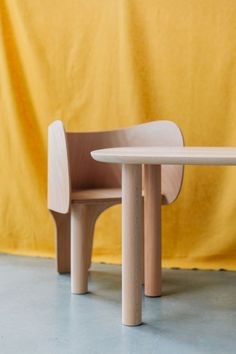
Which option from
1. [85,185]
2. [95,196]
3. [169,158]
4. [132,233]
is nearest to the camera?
[169,158]

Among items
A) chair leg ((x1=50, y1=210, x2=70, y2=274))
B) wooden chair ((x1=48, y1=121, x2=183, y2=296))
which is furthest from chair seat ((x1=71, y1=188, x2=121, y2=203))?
chair leg ((x1=50, y1=210, x2=70, y2=274))

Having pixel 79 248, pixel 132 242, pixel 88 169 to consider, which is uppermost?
pixel 88 169

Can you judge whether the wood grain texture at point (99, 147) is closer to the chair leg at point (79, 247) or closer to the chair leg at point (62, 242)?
the chair leg at point (62, 242)

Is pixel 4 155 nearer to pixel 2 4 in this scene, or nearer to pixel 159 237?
pixel 2 4

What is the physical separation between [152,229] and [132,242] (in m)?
0.37

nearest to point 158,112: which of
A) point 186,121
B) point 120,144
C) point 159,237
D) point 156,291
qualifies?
point 186,121

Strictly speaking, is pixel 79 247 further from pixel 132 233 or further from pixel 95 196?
pixel 132 233

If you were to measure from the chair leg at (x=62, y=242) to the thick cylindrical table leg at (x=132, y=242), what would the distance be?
75 cm

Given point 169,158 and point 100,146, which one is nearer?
point 169,158

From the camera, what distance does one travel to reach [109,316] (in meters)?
1.99

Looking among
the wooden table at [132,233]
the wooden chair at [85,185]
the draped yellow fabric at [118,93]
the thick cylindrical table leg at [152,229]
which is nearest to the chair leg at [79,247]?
the wooden chair at [85,185]

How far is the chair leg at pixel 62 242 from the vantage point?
2.59 m

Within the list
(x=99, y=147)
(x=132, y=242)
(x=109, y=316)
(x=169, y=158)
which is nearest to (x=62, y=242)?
(x=99, y=147)

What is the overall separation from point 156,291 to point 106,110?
998mm
